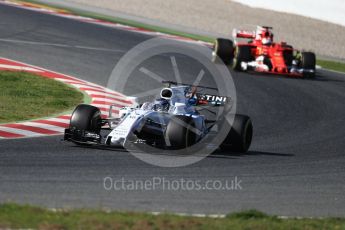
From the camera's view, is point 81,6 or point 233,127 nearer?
point 233,127

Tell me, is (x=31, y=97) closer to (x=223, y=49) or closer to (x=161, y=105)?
(x=161, y=105)

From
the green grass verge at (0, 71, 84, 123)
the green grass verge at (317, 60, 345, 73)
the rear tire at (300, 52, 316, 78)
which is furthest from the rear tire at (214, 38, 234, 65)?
the green grass verge at (0, 71, 84, 123)

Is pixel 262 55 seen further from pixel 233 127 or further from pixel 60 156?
pixel 60 156

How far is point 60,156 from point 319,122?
7.67 meters

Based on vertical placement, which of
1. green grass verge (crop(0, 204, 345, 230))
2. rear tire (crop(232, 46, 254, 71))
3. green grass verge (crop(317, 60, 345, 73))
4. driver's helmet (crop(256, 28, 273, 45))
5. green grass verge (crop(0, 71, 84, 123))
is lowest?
green grass verge (crop(0, 71, 84, 123))

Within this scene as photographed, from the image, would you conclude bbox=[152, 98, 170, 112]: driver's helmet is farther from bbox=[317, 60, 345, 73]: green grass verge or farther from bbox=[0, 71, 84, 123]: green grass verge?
bbox=[317, 60, 345, 73]: green grass verge

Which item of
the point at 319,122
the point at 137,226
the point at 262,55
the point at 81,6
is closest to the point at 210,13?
the point at 81,6

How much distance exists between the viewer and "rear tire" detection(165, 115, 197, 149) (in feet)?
44.4

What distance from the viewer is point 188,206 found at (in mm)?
10438

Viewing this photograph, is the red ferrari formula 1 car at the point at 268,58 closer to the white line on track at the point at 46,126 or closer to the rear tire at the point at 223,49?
the rear tire at the point at 223,49

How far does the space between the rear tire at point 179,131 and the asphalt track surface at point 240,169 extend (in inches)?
18.7

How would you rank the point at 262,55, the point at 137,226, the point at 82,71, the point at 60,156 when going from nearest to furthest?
the point at 137,226 → the point at 60,156 → the point at 82,71 → the point at 262,55

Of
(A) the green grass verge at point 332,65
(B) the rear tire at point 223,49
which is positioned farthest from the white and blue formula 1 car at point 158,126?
(A) the green grass verge at point 332,65

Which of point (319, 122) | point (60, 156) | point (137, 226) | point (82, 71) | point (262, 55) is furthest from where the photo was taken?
point (262, 55)
